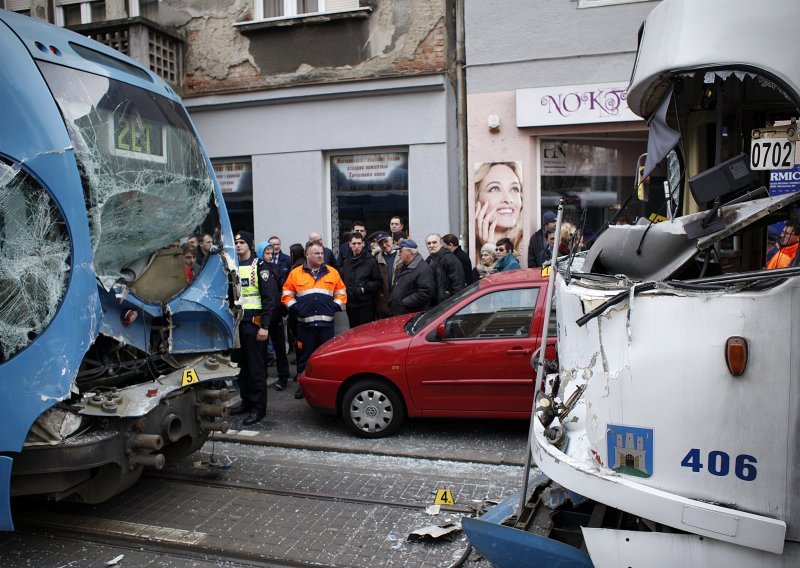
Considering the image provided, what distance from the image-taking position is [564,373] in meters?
3.72

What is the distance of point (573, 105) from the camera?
35.0 ft

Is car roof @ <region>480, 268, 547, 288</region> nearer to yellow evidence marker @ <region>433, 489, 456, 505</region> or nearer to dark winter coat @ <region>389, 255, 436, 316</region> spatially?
dark winter coat @ <region>389, 255, 436, 316</region>

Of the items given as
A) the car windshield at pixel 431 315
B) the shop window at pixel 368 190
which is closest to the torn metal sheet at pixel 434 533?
the car windshield at pixel 431 315

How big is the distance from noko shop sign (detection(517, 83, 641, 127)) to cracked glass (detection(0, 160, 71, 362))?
25.7ft

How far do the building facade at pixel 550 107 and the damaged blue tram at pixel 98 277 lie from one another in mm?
5949

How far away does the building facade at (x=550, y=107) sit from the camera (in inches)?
415

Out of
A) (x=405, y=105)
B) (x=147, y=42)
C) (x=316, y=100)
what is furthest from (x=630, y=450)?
(x=147, y=42)

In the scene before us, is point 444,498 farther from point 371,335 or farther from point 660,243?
point 660,243

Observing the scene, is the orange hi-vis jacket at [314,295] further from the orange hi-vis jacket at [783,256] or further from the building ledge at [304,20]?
the orange hi-vis jacket at [783,256]

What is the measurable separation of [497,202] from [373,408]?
513cm

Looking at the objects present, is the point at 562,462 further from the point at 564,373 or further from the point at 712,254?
the point at 712,254

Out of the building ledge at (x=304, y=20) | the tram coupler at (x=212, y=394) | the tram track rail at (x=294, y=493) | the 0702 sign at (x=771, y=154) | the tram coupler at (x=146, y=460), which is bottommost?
the tram track rail at (x=294, y=493)

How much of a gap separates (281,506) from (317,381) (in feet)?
6.31

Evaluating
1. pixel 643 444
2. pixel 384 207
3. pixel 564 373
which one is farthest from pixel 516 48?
pixel 643 444
